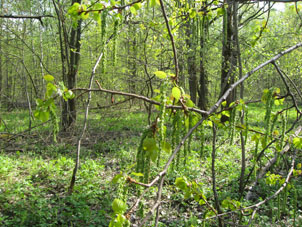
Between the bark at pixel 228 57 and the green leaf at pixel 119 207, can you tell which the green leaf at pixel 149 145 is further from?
the bark at pixel 228 57

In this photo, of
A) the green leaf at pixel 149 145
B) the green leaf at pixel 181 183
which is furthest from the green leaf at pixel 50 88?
Result: the green leaf at pixel 181 183

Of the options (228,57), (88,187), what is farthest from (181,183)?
(228,57)

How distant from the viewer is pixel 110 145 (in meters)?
7.21

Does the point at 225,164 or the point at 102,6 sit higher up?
the point at 102,6

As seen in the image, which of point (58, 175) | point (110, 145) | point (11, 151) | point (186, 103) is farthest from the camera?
point (110, 145)

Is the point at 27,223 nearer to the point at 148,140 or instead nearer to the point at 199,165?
the point at 148,140

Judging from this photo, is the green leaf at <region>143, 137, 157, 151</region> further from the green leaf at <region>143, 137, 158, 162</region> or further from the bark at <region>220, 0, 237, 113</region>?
the bark at <region>220, 0, 237, 113</region>

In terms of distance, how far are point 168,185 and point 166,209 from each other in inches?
27.3

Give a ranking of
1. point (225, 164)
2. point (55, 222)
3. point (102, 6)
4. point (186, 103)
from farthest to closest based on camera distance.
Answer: point (225, 164), point (55, 222), point (102, 6), point (186, 103)

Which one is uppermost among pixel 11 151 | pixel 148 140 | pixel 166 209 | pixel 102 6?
pixel 102 6

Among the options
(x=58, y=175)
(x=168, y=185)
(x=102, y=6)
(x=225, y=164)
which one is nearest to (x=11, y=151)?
(x=58, y=175)

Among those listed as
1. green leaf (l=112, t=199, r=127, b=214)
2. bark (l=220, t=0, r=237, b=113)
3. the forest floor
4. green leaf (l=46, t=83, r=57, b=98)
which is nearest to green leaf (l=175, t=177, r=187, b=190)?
the forest floor

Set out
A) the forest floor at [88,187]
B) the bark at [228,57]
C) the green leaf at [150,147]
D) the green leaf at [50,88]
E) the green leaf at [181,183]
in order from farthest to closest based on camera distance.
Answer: the forest floor at [88,187], the bark at [228,57], the green leaf at [181,183], the green leaf at [50,88], the green leaf at [150,147]

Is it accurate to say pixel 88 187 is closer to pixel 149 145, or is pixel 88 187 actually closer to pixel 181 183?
pixel 181 183
